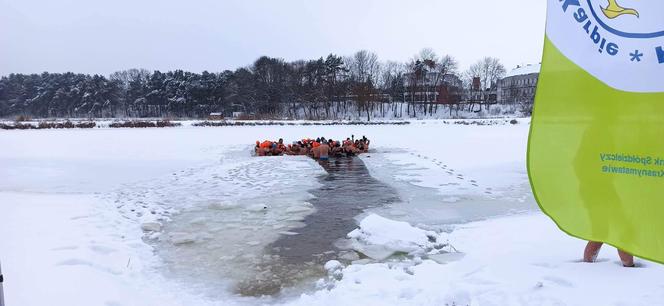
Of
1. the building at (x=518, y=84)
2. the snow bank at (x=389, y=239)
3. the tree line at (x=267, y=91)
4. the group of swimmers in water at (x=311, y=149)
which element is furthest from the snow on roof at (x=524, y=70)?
the snow bank at (x=389, y=239)

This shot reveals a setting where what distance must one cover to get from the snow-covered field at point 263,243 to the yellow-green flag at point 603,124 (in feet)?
2.42

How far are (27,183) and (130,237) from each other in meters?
6.18

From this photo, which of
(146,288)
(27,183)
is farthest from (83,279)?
(27,183)

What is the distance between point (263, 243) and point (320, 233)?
3.16ft

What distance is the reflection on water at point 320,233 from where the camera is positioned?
16.6ft

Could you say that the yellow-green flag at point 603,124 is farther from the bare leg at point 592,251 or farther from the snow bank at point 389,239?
the snow bank at point 389,239

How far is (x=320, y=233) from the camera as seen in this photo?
6980 millimetres

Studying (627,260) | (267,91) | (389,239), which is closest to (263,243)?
(389,239)

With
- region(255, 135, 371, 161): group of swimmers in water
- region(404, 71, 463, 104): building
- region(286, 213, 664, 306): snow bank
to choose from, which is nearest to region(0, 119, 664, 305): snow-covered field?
region(286, 213, 664, 306): snow bank

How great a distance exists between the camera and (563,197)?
3.36 meters

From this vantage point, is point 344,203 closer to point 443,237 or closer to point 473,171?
point 443,237

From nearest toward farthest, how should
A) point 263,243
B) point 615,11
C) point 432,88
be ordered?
1. point 615,11
2. point 263,243
3. point 432,88

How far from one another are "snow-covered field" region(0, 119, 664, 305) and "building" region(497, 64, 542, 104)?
7752cm

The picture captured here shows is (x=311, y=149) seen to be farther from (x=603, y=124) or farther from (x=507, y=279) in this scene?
(x=603, y=124)
